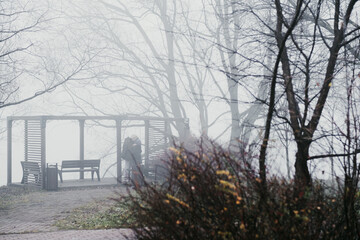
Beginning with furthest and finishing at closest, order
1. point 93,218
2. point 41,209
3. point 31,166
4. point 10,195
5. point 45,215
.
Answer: point 31,166, point 10,195, point 41,209, point 45,215, point 93,218

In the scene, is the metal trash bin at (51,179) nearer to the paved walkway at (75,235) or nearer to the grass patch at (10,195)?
the grass patch at (10,195)

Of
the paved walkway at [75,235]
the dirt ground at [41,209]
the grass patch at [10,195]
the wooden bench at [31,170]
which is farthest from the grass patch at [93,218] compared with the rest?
the wooden bench at [31,170]

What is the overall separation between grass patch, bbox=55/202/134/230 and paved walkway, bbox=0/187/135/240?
0.22 metres

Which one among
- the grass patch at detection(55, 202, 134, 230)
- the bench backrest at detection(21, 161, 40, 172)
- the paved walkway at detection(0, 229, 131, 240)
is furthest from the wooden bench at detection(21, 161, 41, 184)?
the paved walkway at detection(0, 229, 131, 240)

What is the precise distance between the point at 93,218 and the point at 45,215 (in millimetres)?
1544

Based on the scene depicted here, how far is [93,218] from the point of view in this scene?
1078 cm

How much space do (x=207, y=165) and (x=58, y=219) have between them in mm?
7537

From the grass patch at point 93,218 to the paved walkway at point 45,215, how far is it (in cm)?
22

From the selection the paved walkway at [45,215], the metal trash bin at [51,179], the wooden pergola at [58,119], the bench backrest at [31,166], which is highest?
the wooden pergola at [58,119]

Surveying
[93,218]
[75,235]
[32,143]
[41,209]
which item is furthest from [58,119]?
[75,235]

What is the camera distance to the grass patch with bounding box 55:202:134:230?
9766mm

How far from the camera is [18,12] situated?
1548 centimetres

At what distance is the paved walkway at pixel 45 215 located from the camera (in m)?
8.70

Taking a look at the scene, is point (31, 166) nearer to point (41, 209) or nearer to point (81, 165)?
point (81, 165)
